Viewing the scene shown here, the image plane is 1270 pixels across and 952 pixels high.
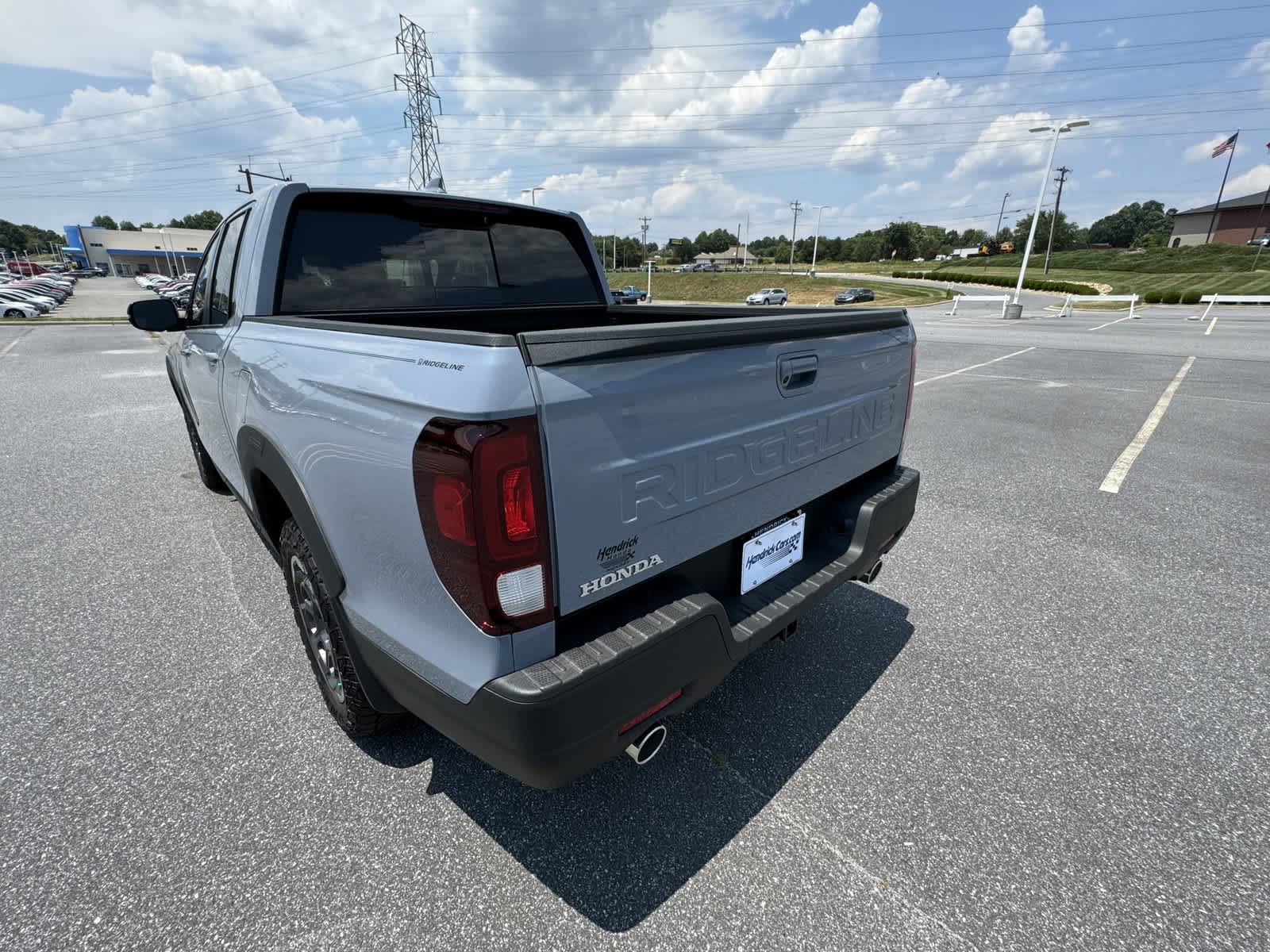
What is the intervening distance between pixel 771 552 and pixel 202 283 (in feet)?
13.4

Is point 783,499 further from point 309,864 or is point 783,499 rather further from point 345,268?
point 345,268

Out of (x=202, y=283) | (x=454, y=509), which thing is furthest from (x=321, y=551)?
(x=202, y=283)

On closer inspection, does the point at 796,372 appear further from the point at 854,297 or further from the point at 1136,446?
the point at 854,297

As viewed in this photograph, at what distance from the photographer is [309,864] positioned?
1.82 meters

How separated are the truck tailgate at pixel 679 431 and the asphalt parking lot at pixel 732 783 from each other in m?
0.95

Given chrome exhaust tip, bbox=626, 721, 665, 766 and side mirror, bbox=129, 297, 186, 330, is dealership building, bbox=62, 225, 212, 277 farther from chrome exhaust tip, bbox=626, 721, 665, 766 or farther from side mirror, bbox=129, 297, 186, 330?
chrome exhaust tip, bbox=626, 721, 665, 766

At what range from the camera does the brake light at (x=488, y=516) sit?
1.31 meters

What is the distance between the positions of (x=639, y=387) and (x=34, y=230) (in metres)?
220

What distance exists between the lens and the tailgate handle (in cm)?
192

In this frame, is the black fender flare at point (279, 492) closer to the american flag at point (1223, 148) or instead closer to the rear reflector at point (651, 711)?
the rear reflector at point (651, 711)

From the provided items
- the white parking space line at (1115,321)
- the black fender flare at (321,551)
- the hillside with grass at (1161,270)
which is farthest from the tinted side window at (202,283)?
the hillside with grass at (1161,270)

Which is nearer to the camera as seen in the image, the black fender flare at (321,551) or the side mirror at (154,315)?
the black fender flare at (321,551)

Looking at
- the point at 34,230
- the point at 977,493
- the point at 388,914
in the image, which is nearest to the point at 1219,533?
the point at 977,493

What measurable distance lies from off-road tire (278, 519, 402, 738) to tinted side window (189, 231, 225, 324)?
2222mm
